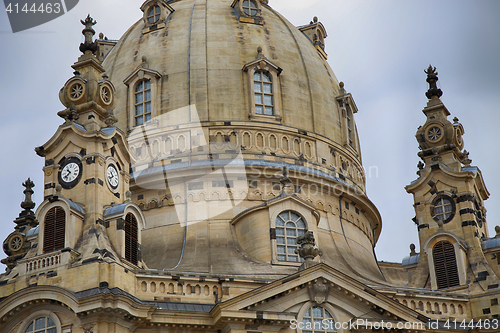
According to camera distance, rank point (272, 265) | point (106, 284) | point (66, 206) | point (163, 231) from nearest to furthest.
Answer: point (106, 284) < point (66, 206) < point (272, 265) < point (163, 231)

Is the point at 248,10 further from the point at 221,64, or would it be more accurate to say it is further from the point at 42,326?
the point at 42,326

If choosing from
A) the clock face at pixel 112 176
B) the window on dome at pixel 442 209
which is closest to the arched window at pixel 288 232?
the clock face at pixel 112 176

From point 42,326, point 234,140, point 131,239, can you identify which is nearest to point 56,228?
point 131,239

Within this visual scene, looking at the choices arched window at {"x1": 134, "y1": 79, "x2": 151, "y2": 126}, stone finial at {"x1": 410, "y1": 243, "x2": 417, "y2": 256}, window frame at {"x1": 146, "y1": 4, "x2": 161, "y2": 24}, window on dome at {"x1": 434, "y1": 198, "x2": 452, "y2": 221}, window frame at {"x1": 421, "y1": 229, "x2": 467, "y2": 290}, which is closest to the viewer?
window frame at {"x1": 421, "y1": 229, "x2": 467, "y2": 290}

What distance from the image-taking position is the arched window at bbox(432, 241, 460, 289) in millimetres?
51219

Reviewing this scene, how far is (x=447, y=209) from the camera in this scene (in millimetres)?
54125

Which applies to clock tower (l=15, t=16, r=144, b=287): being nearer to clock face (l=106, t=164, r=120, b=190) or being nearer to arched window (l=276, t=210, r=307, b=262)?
clock face (l=106, t=164, r=120, b=190)

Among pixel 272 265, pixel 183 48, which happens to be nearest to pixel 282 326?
pixel 272 265

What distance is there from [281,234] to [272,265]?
2.02 meters

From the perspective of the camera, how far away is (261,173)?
52.0 m

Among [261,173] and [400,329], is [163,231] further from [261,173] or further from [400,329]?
[400,329]

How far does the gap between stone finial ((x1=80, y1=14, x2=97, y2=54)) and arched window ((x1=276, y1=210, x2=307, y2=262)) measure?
13804mm

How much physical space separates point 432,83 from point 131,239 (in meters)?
24.3

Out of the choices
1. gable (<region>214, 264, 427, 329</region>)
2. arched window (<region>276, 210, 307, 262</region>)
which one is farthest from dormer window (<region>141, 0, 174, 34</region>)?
gable (<region>214, 264, 427, 329</region>)
